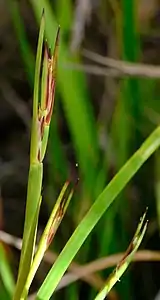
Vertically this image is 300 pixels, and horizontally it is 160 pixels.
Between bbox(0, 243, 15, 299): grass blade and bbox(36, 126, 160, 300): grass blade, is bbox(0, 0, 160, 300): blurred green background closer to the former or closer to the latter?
bbox(0, 243, 15, 299): grass blade

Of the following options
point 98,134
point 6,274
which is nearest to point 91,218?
point 6,274

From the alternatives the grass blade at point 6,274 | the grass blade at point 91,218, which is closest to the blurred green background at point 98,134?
the grass blade at point 6,274

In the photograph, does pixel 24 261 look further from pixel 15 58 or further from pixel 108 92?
pixel 15 58

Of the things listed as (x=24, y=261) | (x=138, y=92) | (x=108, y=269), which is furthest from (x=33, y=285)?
(x=24, y=261)

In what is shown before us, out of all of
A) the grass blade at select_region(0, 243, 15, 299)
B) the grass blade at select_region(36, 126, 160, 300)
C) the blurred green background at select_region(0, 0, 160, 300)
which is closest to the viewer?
the grass blade at select_region(36, 126, 160, 300)

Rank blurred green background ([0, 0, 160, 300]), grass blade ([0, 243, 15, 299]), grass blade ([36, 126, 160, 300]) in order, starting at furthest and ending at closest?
blurred green background ([0, 0, 160, 300]) < grass blade ([0, 243, 15, 299]) < grass blade ([36, 126, 160, 300])

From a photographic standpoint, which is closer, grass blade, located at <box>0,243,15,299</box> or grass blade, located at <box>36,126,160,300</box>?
grass blade, located at <box>36,126,160,300</box>

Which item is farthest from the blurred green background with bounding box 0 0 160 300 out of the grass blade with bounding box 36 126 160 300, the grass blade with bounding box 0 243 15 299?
the grass blade with bounding box 36 126 160 300

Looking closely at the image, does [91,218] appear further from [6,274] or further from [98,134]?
[98,134]
